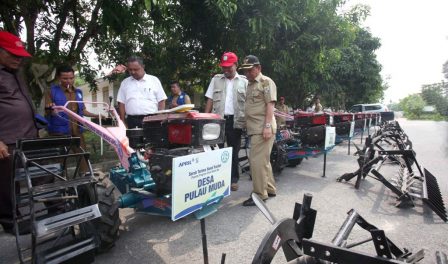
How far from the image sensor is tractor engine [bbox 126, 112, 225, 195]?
2.46 metres

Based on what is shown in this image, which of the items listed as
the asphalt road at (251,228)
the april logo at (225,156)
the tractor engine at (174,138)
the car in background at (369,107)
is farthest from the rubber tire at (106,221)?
the car in background at (369,107)

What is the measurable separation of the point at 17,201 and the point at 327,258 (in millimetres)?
2311

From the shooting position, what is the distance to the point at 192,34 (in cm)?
772

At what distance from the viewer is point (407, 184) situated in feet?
13.1

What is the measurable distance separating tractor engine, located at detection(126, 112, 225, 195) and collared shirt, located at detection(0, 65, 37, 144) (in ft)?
3.85

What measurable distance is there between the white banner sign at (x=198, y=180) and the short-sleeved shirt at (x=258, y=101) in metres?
1.61

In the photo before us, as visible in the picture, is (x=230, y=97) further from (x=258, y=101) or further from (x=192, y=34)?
(x=192, y=34)

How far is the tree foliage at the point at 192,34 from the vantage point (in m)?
5.44

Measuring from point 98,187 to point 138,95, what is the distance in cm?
151

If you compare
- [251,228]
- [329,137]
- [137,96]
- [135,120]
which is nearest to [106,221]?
[251,228]

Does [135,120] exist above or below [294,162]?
above

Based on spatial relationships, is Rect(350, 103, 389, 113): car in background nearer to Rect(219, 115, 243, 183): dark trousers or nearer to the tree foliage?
the tree foliage

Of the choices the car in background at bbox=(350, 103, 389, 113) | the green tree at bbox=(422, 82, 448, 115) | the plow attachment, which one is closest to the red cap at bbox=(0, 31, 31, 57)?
the plow attachment

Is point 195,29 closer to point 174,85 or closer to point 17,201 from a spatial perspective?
point 174,85
